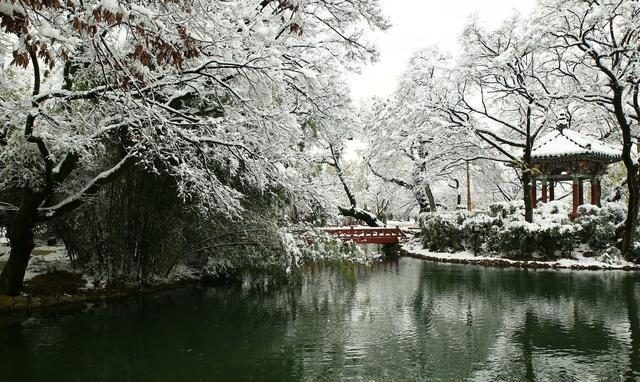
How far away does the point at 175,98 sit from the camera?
8750mm

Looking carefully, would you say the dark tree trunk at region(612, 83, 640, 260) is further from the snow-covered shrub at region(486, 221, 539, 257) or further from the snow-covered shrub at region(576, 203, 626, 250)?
the snow-covered shrub at region(486, 221, 539, 257)

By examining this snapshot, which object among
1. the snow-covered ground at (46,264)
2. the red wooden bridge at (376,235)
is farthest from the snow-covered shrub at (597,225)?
the snow-covered ground at (46,264)

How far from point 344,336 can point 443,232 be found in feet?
46.3

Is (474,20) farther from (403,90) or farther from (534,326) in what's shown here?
(534,326)

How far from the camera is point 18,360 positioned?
22.2 ft

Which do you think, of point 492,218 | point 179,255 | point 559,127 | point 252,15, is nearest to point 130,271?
point 179,255

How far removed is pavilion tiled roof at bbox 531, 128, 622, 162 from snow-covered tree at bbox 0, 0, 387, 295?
467 inches

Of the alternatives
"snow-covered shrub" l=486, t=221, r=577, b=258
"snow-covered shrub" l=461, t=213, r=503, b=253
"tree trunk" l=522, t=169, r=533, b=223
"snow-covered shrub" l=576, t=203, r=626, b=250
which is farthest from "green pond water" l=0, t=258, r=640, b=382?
"snow-covered shrub" l=461, t=213, r=503, b=253

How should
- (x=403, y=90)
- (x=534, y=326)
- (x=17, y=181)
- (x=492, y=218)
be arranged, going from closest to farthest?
(x=534, y=326) < (x=17, y=181) < (x=492, y=218) < (x=403, y=90)

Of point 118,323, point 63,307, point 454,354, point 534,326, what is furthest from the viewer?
point 63,307

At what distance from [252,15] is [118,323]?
5696mm

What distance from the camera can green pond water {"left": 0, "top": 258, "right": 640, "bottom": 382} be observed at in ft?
20.1

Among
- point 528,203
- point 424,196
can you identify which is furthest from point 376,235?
point 528,203

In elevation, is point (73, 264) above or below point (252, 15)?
below
